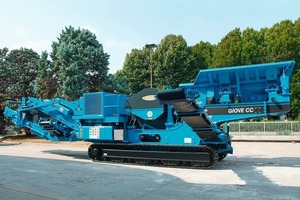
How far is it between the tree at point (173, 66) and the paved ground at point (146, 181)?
3198cm

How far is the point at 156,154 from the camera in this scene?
11.3 metres

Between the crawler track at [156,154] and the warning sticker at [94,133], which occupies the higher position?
the warning sticker at [94,133]

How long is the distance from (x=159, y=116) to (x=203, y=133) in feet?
Answer: 6.41

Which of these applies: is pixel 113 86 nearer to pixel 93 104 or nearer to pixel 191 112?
pixel 93 104

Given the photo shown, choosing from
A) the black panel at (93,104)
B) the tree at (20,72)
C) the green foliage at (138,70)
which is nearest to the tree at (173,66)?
the green foliage at (138,70)

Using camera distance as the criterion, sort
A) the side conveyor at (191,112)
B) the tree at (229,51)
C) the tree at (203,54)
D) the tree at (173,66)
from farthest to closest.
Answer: the tree at (203,54) → the tree at (173,66) → the tree at (229,51) → the side conveyor at (191,112)

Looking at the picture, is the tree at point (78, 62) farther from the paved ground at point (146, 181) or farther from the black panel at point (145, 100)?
the paved ground at point (146, 181)

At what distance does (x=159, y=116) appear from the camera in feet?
38.5

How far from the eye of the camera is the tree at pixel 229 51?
141 feet

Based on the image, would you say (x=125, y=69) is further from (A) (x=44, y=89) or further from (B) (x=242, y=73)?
(B) (x=242, y=73)

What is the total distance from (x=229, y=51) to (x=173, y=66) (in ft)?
24.1

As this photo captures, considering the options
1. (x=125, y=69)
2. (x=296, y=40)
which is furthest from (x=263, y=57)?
(x=125, y=69)

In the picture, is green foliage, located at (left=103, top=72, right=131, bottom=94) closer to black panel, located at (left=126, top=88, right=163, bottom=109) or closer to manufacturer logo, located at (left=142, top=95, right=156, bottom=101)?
black panel, located at (left=126, top=88, right=163, bottom=109)

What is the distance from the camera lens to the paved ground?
23.5 ft
